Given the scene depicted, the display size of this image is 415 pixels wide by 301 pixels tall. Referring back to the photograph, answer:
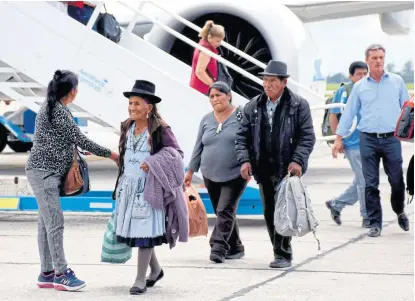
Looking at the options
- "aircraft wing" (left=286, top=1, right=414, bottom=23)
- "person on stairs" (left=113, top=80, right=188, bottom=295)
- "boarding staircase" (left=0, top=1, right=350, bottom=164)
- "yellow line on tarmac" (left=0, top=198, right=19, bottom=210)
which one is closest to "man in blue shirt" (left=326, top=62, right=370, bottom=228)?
"boarding staircase" (left=0, top=1, right=350, bottom=164)

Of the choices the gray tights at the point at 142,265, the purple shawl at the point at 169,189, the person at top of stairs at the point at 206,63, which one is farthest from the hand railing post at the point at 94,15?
the gray tights at the point at 142,265

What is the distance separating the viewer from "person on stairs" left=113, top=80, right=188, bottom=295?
7.20 meters

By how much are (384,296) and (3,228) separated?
4.69 metres

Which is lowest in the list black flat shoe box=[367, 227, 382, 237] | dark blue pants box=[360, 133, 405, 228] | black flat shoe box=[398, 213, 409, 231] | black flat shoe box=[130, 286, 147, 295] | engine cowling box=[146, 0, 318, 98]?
black flat shoe box=[130, 286, 147, 295]

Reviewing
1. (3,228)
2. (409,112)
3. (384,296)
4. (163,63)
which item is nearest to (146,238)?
(384,296)

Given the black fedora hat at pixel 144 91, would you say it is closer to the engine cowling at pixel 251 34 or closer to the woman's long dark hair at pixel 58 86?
the woman's long dark hair at pixel 58 86

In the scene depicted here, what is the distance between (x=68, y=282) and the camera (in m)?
7.32

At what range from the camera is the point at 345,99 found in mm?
11219

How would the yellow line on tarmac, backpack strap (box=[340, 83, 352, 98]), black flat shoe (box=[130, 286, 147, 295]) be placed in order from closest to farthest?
black flat shoe (box=[130, 286, 147, 295])
the yellow line on tarmac
backpack strap (box=[340, 83, 352, 98])

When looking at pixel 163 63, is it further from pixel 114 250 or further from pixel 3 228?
pixel 114 250

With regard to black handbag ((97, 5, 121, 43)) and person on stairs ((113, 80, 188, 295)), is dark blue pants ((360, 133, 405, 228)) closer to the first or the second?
black handbag ((97, 5, 121, 43))

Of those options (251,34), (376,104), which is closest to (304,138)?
(376,104)

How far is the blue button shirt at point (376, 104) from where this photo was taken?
10070mm

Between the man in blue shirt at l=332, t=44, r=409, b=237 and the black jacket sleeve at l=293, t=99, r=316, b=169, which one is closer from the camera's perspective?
the black jacket sleeve at l=293, t=99, r=316, b=169
